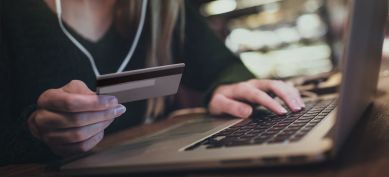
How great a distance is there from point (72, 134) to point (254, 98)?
1.02 feet

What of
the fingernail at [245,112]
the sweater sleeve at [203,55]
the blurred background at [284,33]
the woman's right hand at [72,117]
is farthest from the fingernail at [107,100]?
the blurred background at [284,33]

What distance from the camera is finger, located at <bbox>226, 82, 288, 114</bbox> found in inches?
23.8

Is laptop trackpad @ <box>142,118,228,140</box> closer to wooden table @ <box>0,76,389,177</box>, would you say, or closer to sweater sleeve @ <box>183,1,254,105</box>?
wooden table @ <box>0,76,389,177</box>

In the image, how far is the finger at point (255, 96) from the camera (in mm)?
604

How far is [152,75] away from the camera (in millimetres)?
431

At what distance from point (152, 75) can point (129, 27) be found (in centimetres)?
34

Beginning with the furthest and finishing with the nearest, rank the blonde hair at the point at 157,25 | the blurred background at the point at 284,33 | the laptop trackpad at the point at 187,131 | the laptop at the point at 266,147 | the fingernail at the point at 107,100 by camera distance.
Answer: the blurred background at the point at 284,33 < the blonde hair at the point at 157,25 < the laptop trackpad at the point at 187,131 < the fingernail at the point at 107,100 < the laptop at the point at 266,147

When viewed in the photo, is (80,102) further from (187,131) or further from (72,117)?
(187,131)

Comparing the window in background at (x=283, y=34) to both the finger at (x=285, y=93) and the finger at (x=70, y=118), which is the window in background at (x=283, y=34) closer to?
the finger at (x=285, y=93)

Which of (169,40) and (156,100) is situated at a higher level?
(169,40)

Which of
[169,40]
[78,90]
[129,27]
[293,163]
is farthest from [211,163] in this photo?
[169,40]

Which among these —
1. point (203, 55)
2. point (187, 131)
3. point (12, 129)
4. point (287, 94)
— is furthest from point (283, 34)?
point (12, 129)

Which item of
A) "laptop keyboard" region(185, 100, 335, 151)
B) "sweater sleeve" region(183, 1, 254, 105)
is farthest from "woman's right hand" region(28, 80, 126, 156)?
"sweater sleeve" region(183, 1, 254, 105)

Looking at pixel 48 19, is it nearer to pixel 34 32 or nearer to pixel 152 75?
pixel 34 32
